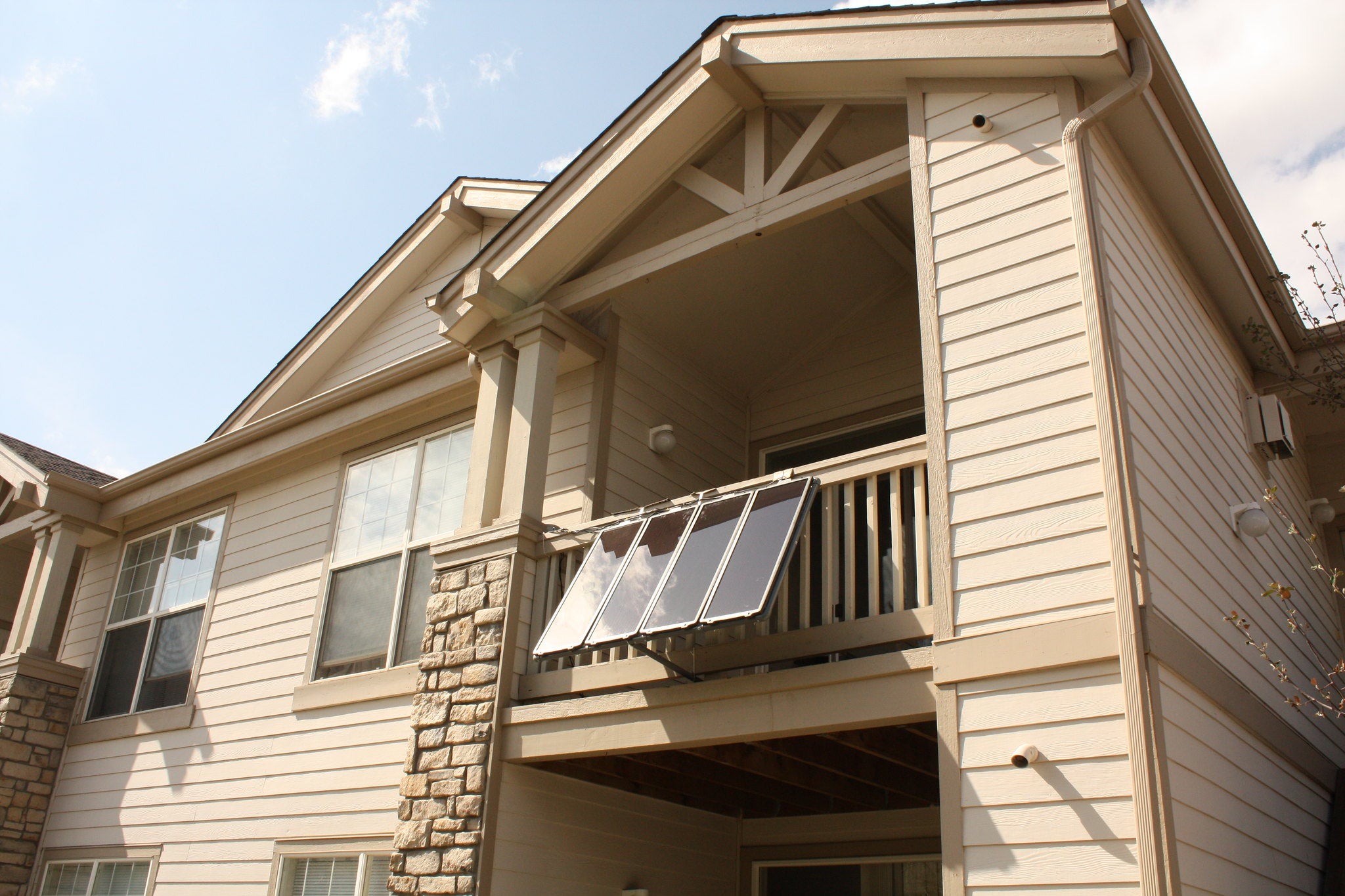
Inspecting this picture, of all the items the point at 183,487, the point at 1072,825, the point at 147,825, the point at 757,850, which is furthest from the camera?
the point at 183,487

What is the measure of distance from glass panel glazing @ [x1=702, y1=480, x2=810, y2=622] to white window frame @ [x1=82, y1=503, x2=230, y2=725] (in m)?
6.15

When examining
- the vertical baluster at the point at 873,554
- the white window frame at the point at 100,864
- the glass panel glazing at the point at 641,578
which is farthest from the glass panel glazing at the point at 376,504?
the vertical baluster at the point at 873,554

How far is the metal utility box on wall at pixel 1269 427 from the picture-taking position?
23.4ft

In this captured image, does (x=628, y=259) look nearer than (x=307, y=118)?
Yes

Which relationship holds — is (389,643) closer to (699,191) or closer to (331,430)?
(331,430)

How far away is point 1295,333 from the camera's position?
299 inches

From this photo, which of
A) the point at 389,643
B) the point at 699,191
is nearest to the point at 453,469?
the point at 389,643

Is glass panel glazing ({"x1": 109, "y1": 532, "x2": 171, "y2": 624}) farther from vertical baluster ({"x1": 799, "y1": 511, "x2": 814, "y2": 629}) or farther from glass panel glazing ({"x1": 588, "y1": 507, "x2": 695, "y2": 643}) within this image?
vertical baluster ({"x1": 799, "y1": 511, "x2": 814, "y2": 629})

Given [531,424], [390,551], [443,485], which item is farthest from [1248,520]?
[390,551]

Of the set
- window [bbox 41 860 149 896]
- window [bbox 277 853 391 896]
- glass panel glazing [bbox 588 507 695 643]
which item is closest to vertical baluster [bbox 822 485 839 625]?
glass panel glazing [bbox 588 507 695 643]

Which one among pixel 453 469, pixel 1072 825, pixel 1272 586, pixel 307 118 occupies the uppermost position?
pixel 307 118

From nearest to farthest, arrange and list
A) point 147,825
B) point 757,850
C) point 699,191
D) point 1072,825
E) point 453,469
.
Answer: point 1072,825
point 699,191
point 757,850
point 453,469
point 147,825

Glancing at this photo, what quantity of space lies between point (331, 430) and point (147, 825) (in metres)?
3.46

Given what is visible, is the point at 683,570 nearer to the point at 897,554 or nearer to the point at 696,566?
the point at 696,566
